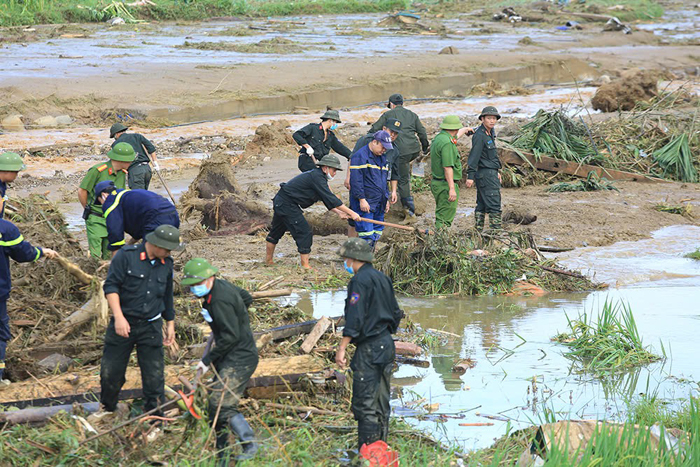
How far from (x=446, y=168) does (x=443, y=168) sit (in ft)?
0.47

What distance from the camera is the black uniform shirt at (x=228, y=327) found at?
18.2 feet

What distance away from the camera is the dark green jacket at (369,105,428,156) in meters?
12.5

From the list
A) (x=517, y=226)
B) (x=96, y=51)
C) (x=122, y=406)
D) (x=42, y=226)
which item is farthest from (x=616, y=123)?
(x=96, y=51)

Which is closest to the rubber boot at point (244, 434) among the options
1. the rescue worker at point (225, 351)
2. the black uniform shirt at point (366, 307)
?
the rescue worker at point (225, 351)

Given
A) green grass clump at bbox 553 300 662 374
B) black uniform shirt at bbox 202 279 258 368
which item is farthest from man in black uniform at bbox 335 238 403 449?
green grass clump at bbox 553 300 662 374

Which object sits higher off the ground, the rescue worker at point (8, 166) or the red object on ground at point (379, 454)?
the rescue worker at point (8, 166)

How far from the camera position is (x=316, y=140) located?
11.9 metres

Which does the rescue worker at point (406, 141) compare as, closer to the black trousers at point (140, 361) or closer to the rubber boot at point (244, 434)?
the black trousers at point (140, 361)

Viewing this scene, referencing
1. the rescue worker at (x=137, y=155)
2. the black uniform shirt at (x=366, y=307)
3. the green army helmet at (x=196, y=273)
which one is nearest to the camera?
the green army helmet at (x=196, y=273)

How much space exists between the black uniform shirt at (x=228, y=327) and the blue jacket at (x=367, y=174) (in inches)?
181

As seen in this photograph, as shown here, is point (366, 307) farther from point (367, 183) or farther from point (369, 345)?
point (367, 183)

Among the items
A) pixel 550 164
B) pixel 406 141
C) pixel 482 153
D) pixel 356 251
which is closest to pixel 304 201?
pixel 482 153

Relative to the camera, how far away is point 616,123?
16.8 m

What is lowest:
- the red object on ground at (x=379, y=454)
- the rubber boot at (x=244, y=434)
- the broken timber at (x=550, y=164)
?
the red object on ground at (x=379, y=454)
